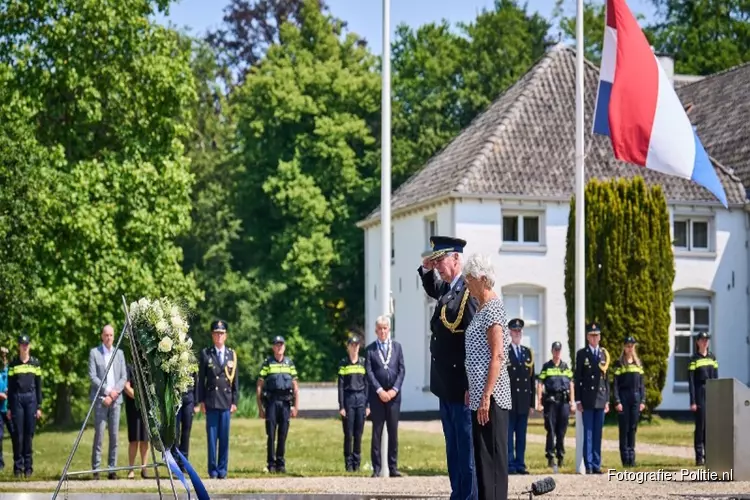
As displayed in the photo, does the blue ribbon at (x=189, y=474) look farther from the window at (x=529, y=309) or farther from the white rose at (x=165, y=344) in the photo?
the window at (x=529, y=309)

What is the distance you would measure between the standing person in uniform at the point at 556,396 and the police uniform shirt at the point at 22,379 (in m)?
7.60

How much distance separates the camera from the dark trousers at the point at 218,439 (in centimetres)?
1947

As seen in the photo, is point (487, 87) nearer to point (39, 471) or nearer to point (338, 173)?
point (338, 173)

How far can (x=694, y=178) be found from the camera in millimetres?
17750

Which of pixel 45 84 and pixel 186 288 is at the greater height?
pixel 45 84

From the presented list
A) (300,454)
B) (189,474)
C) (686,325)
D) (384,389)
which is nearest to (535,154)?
(686,325)

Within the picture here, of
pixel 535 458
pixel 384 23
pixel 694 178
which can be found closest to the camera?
pixel 694 178

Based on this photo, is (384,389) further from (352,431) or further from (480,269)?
(480,269)

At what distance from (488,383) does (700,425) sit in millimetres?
12252

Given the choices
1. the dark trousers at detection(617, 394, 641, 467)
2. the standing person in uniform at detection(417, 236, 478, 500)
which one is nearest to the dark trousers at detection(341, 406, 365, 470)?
the dark trousers at detection(617, 394, 641, 467)

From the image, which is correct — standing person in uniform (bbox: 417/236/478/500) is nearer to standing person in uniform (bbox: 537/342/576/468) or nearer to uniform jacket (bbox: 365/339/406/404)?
uniform jacket (bbox: 365/339/406/404)

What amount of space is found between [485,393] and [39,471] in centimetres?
1183

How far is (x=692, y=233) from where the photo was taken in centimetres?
4025

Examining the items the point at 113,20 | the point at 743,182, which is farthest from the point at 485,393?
the point at 743,182
